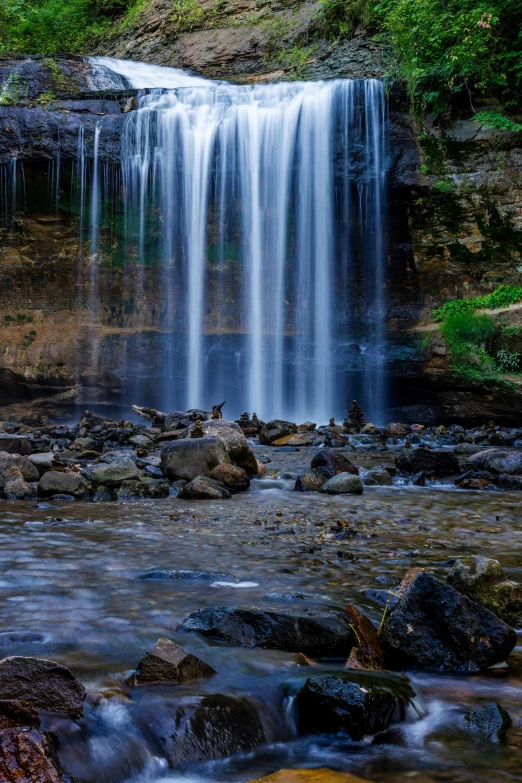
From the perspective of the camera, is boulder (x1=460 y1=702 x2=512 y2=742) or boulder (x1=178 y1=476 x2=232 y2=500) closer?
boulder (x1=460 y1=702 x2=512 y2=742)

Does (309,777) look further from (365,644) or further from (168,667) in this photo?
(365,644)

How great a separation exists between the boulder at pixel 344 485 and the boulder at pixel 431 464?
4.21 feet

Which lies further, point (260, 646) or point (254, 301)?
point (254, 301)

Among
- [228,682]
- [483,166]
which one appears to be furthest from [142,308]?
[228,682]

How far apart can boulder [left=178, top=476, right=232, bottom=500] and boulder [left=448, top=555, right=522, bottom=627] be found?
3.57 meters

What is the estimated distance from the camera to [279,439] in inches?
427

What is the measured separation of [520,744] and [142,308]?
15245 mm

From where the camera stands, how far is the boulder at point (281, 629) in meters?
2.39

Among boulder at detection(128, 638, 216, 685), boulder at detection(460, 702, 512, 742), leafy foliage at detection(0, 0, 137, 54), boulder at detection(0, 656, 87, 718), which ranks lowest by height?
boulder at detection(460, 702, 512, 742)

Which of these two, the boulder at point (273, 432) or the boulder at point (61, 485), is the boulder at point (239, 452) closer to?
the boulder at point (61, 485)

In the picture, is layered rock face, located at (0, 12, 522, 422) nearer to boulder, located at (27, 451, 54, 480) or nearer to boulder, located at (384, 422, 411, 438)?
boulder, located at (384, 422, 411, 438)

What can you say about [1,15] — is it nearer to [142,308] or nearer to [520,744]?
[142,308]

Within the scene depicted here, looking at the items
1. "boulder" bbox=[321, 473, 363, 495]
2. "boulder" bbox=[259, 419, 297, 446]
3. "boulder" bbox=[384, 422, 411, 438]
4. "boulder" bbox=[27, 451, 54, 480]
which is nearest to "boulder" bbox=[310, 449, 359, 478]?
"boulder" bbox=[321, 473, 363, 495]

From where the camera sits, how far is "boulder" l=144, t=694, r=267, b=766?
5.84ft
